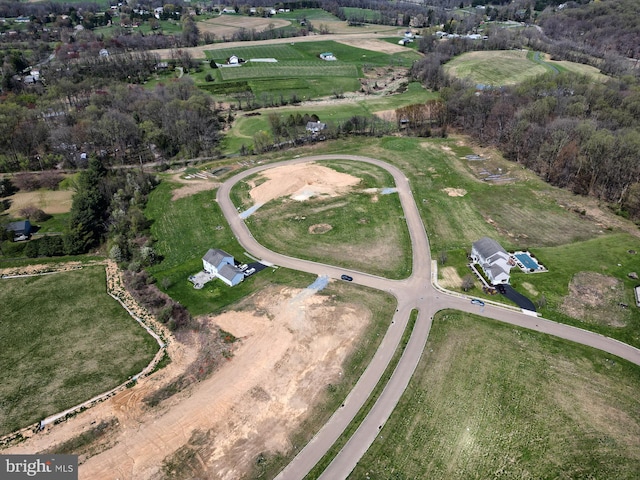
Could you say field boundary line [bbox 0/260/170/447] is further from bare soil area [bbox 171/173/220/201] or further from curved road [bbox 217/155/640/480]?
bare soil area [bbox 171/173/220/201]

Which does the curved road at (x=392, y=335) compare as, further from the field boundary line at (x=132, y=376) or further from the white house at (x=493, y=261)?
the field boundary line at (x=132, y=376)

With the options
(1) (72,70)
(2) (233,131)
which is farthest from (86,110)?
(1) (72,70)

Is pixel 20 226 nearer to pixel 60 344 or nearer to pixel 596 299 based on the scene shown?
pixel 60 344

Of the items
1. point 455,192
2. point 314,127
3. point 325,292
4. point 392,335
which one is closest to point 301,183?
point 455,192

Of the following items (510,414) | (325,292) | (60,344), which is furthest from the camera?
(325,292)

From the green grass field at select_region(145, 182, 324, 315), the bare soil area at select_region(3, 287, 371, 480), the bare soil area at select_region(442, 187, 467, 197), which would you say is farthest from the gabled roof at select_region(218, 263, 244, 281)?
the bare soil area at select_region(442, 187, 467, 197)

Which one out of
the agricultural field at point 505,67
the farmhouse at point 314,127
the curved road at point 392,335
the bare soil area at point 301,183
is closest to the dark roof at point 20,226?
the curved road at point 392,335
